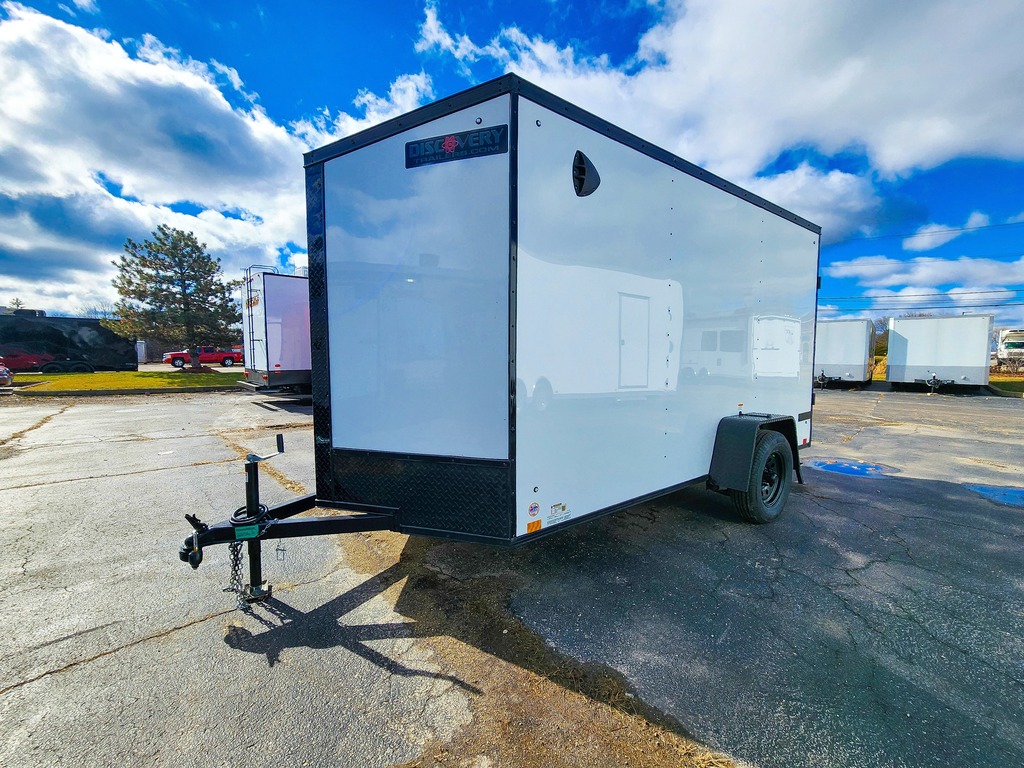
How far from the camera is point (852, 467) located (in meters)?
7.08

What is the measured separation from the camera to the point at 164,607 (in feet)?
9.64

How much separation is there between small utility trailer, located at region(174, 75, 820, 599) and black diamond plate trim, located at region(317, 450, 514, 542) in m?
0.01

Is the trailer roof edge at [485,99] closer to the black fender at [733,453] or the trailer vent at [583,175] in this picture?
the trailer vent at [583,175]

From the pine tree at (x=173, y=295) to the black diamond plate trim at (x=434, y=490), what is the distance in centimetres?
2563

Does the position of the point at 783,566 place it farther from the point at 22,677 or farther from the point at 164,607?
the point at 22,677

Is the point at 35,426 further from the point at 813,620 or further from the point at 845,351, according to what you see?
the point at 845,351

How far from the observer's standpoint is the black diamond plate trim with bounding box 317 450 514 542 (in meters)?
2.65

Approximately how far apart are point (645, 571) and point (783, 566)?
121cm

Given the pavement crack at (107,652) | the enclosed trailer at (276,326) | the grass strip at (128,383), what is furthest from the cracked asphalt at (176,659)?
the grass strip at (128,383)

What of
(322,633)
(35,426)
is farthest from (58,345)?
(322,633)

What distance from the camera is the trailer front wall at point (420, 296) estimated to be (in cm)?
255

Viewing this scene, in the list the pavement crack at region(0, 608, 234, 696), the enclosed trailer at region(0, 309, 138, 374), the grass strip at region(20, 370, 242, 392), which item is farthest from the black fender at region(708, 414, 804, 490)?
the enclosed trailer at region(0, 309, 138, 374)

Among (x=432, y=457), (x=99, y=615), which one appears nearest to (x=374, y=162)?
(x=432, y=457)

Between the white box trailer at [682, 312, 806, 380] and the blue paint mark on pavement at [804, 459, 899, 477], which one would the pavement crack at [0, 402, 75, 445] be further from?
the blue paint mark on pavement at [804, 459, 899, 477]
